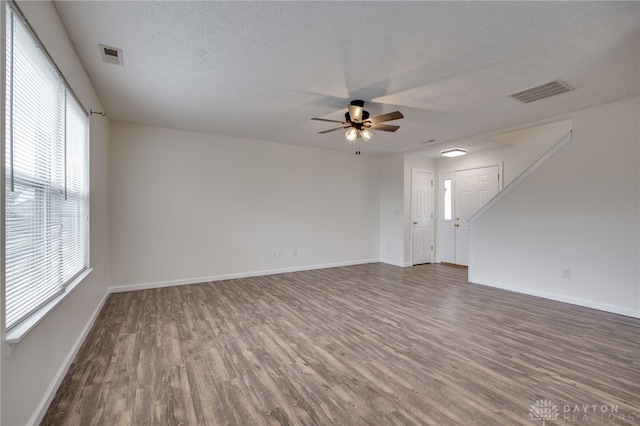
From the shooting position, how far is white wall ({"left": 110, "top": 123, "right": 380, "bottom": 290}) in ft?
14.9

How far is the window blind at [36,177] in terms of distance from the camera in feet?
4.92

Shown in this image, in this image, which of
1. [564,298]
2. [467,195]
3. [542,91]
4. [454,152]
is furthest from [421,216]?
[542,91]

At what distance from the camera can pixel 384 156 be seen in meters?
7.06

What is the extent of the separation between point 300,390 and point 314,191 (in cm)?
456

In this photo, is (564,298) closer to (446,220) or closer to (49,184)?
(446,220)

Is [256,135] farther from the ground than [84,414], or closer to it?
farther from the ground

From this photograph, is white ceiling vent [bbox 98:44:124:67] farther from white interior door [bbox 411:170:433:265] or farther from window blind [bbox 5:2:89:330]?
white interior door [bbox 411:170:433:265]

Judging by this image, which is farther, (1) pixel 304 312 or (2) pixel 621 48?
(1) pixel 304 312

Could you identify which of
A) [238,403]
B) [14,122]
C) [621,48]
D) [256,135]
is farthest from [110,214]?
[621,48]

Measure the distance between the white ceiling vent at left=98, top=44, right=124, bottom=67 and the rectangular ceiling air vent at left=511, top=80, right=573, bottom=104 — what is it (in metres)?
4.07

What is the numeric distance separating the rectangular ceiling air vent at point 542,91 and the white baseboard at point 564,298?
271 centimetres

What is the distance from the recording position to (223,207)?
5238mm

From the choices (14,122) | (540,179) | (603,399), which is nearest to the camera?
(14,122)

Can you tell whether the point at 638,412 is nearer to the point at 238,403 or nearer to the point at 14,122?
the point at 238,403
